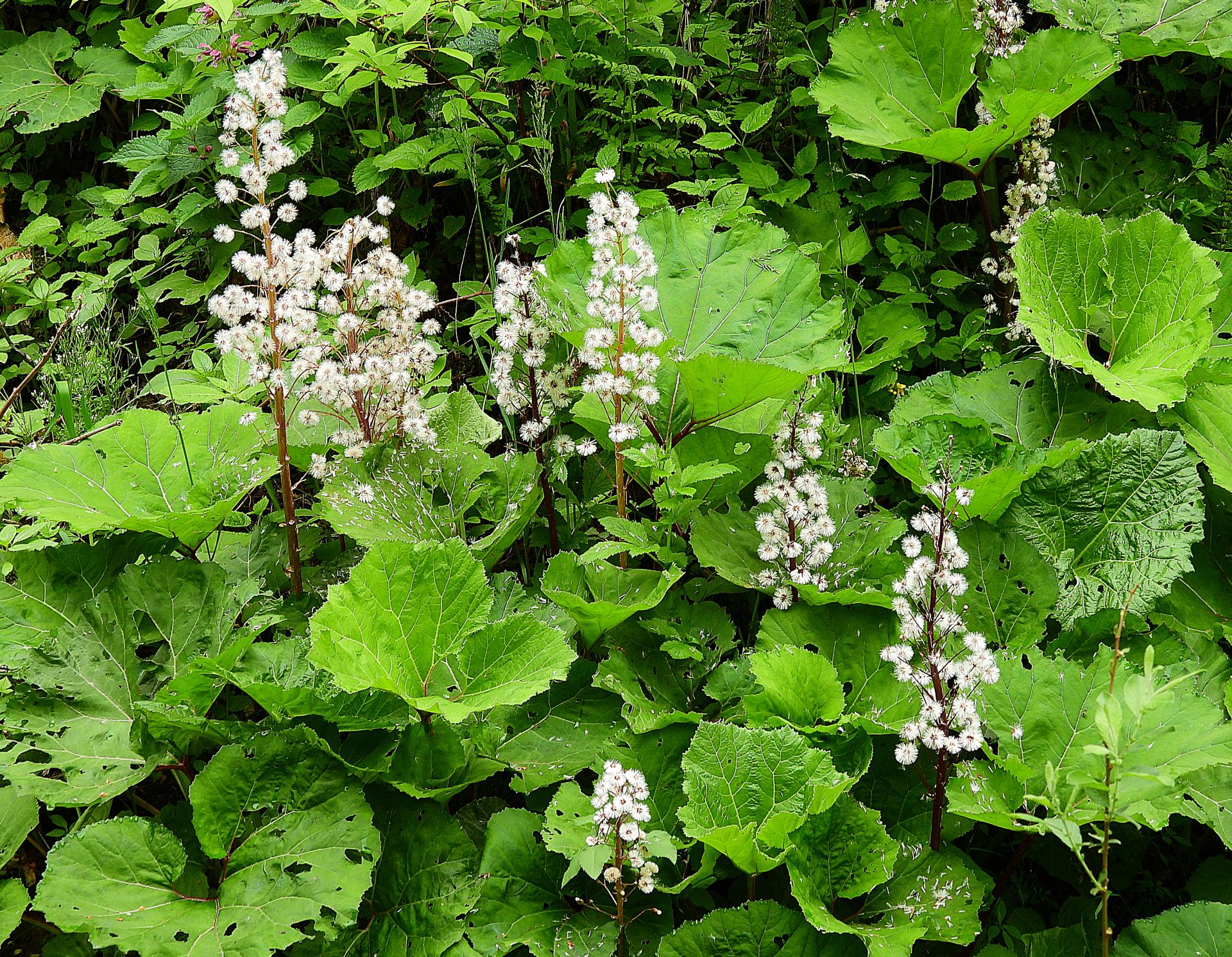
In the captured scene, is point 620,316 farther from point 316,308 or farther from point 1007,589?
point 1007,589

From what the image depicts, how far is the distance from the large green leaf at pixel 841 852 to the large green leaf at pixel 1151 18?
2933 mm

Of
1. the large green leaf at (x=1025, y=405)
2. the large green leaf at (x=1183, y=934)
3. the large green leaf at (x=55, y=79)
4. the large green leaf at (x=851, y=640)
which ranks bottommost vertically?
the large green leaf at (x=1183, y=934)

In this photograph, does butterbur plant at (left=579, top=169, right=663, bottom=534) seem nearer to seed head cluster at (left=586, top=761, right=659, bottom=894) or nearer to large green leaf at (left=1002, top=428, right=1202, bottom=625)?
seed head cluster at (left=586, top=761, right=659, bottom=894)

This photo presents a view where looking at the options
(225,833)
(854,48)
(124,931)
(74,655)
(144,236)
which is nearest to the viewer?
(124,931)

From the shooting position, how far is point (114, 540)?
2.54 metres

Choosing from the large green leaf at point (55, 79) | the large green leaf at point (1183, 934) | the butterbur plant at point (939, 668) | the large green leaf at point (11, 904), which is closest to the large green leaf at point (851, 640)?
the butterbur plant at point (939, 668)

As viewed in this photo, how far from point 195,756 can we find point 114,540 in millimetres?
623

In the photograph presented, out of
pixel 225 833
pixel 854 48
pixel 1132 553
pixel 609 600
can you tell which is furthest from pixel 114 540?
pixel 854 48

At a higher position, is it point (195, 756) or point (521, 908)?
point (195, 756)

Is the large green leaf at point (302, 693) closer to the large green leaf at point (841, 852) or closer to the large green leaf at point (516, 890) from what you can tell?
the large green leaf at point (516, 890)

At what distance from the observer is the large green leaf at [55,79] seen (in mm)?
4277

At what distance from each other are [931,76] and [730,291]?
4.43ft

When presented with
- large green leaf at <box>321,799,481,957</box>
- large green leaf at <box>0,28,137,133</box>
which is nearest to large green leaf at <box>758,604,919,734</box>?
large green leaf at <box>321,799,481,957</box>

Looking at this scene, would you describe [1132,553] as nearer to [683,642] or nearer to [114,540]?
[683,642]
